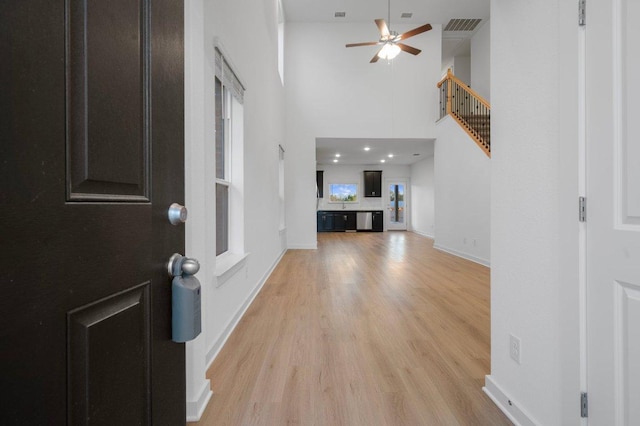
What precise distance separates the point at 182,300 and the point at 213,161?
1.41 m

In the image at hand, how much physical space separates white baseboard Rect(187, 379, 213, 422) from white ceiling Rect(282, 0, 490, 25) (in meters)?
7.35

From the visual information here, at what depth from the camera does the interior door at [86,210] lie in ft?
1.36

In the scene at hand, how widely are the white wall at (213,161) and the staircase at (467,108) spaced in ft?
12.3

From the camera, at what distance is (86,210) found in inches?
20.8

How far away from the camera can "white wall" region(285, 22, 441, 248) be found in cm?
712

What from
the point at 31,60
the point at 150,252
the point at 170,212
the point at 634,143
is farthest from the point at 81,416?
the point at 634,143

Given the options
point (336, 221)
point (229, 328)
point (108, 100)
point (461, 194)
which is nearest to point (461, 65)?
point (461, 194)

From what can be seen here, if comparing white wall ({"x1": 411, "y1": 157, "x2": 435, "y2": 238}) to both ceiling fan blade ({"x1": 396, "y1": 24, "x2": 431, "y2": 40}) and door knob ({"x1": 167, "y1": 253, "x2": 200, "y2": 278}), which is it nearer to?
ceiling fan blade ({"x1": 396, "y1": 24, "x2": 431, "y2": 40})

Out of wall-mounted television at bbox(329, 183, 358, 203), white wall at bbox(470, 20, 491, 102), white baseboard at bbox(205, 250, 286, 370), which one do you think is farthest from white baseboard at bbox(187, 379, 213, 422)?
wall-mounted television at bbox(329, 183, 358, 203)

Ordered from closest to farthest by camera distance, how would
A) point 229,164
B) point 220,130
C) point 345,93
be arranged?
point 220,130 → point 229,164 → point 345,93

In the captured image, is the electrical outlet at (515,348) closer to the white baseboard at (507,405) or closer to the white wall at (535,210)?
the white wall at (535,210)

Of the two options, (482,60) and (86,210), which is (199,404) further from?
(482,60)

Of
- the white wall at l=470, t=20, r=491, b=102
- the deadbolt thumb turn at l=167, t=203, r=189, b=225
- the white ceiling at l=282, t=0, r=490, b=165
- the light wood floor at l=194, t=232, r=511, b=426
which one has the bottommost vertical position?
the light wood floor at l=194, t=232, r=511, b=426

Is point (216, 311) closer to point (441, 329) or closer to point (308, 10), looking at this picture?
point (441, 329)
